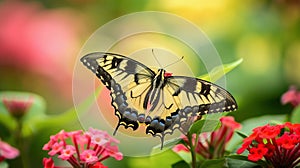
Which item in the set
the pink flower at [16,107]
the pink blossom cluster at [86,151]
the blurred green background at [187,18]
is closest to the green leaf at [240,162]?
the pink blossom cluster at [86,151]

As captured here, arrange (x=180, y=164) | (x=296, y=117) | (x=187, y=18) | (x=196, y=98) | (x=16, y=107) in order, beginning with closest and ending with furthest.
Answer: (x=196, y=98) → (x=180, y=164) → (x=296, y=117) → (x=16, y=107) → (x=187, y=18)

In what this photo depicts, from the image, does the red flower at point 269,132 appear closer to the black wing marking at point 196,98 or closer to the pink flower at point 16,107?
the black wing marking at point 196,98

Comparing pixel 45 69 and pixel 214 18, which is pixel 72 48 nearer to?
pixel 45 69

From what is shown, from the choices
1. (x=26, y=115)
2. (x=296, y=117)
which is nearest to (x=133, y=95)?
(x=296, y=117)

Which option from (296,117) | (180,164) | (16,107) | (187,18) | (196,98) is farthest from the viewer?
(187,18)

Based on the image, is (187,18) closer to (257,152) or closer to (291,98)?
(291,98)

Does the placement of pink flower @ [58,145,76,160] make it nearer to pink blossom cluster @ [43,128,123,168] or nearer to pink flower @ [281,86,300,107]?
pink blossom cluster @ [43,128,123,168]
